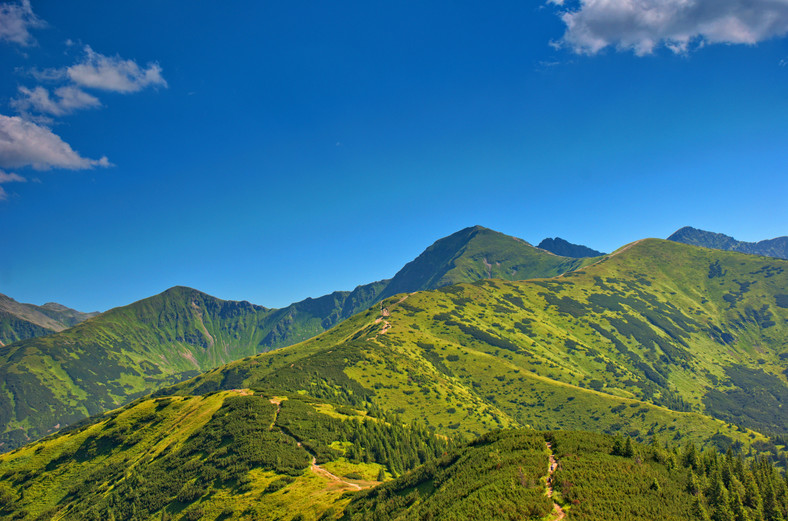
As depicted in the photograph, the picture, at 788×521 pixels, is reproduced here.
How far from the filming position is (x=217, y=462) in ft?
443

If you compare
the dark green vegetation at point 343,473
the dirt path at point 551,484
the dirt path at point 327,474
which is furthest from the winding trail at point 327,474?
the dirt path at point 551,484

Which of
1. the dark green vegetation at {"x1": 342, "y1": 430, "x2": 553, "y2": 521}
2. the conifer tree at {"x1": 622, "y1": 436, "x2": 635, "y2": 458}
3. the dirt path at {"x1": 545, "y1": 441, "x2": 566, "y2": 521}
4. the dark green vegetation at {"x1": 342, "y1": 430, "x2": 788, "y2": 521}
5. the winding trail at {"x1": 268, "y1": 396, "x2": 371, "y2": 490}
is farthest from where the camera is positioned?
the winding trail at {"x1": 268, "y1": 396, "x2": 371, "y2": 490}

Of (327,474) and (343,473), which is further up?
(327,474)

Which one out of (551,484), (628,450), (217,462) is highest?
(551,484)

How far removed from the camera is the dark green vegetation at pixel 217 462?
11538cm

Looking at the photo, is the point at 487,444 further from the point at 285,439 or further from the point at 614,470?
the point at 285,439

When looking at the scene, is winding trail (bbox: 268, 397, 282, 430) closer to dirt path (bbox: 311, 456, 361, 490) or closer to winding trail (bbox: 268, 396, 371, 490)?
winding trail (bbox: 268, 396, 371, 490)

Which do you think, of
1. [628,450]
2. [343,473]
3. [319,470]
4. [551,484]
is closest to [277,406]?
[319,470]

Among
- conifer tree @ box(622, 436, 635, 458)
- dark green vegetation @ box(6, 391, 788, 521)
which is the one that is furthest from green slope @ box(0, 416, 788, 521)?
dark green vegetation @ box(6, 391, 788, 521)

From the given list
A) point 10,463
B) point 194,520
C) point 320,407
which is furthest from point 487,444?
point 10,463

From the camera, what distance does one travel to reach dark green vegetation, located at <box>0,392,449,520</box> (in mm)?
115375

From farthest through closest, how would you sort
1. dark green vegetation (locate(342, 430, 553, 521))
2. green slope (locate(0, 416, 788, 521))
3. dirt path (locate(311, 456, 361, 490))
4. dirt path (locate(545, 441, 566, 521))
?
1. dirt path (locate(311, 456, 361, 490))
2. green slope (locate(0, 416, 788, 521))
3. dark green vegetation (locate(342, 430, 553, 521))
4. dirt path (locate(545, 441, 566, 521))

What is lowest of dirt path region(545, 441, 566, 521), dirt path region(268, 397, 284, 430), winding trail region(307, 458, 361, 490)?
winding trail region(307, 458, 361, 490)

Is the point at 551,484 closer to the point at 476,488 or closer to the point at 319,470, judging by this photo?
the point at 476,488
